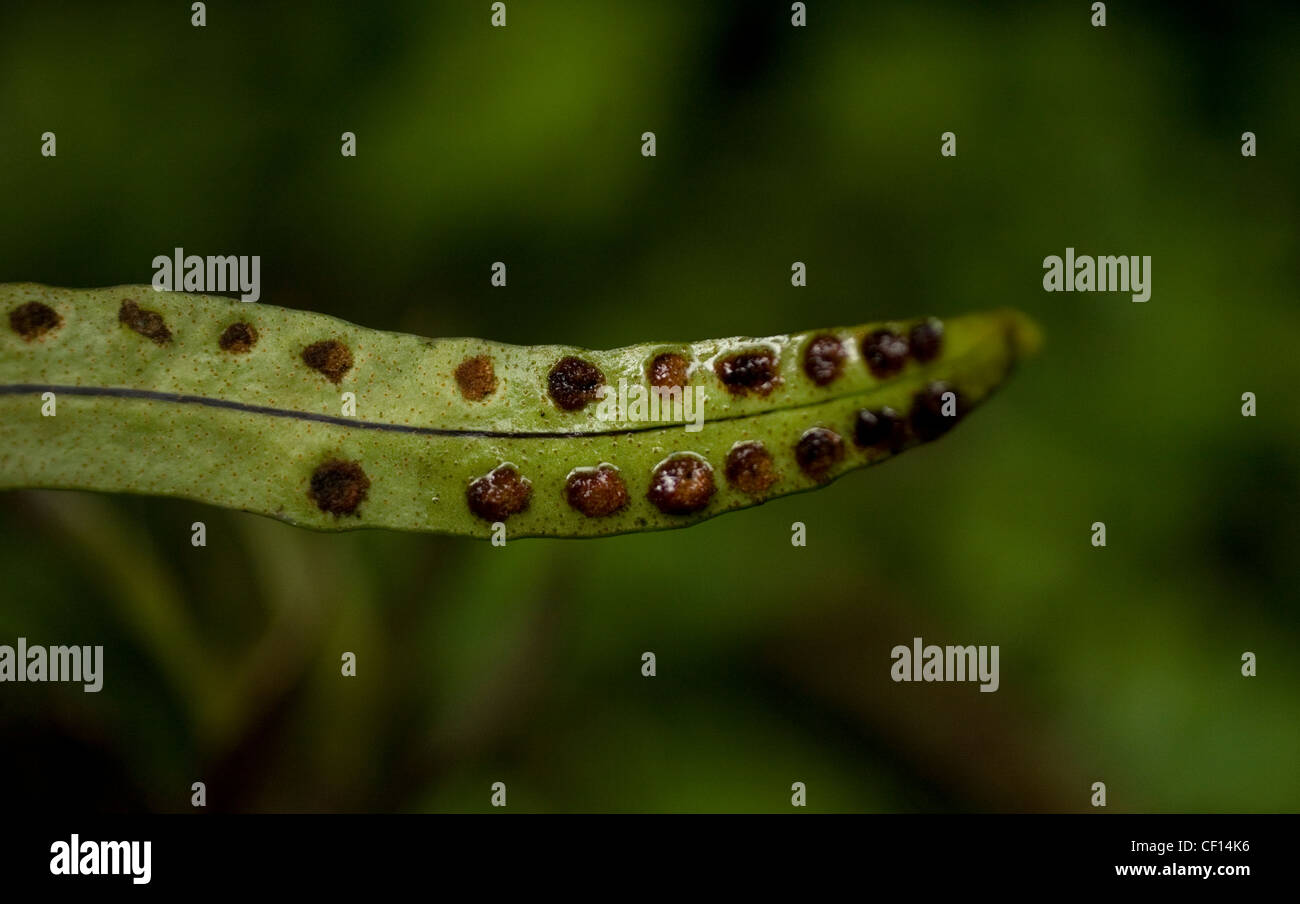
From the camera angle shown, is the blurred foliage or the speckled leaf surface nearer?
the speckled leaf surface

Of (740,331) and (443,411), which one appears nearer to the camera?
(443,411)

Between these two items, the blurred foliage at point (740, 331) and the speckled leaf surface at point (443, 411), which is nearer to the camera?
the speckled leaf surface at point (443, 411)

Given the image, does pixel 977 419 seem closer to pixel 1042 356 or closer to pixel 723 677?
pixel 1042 356

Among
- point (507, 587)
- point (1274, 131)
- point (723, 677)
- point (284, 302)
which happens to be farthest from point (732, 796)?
point (1274, 131)
